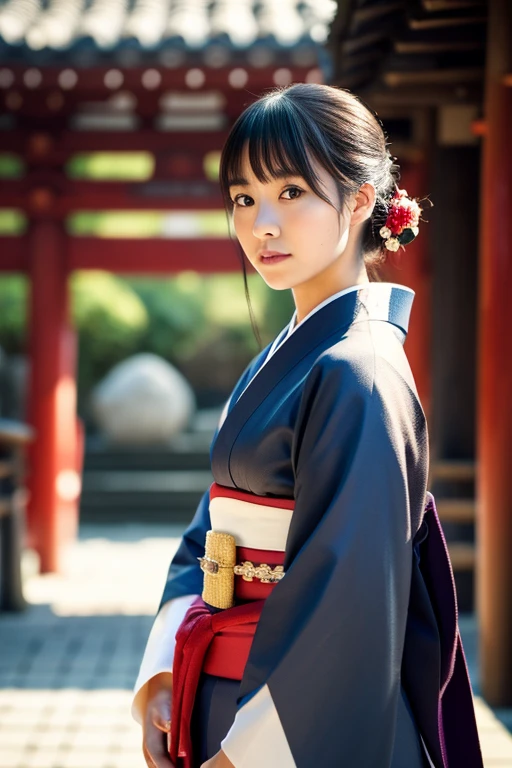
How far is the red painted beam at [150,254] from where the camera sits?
24.7 ft

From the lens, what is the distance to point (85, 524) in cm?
1115

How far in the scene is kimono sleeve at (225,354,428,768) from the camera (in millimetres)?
1419

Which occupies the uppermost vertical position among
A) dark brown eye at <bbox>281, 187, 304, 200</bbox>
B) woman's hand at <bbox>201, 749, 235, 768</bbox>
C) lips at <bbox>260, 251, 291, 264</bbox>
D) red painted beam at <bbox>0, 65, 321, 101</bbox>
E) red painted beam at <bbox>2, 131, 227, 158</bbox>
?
red painted beam at <bbox>0, 65, 321, 101</bbox>

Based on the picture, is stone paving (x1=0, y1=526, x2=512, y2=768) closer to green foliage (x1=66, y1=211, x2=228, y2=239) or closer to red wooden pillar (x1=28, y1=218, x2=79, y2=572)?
red wooden pillar (x1=28, y1=218, x2=79, y2=572)

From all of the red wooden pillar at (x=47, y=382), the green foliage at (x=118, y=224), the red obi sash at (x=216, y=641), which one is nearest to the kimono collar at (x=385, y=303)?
the red obi sash at (x=216, y=641)

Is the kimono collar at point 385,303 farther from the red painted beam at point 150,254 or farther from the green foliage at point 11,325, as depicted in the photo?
the green foliage at point 11,325

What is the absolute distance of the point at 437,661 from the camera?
5.23ft

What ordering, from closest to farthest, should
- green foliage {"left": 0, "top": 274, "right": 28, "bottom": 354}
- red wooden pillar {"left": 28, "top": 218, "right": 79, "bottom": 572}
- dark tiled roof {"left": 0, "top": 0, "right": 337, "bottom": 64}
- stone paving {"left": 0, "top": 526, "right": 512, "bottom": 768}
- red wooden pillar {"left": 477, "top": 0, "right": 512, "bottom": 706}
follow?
stone paving {"left": 0, "top": 526, "right": 512, "bottom": 768}, red wooden pillar {"left": 477, "top": 0, "right": 512, "bottom": 706}, dark tiled roof {"left": 0, "top": 0, "right": 337, "bottom": 64}, red wooden pillar {"left": 28, "top": 218, "right": 79, "bottom": 572}, green foliage {"left": 0, "top": 274, "right": 28, "bottom": 354}

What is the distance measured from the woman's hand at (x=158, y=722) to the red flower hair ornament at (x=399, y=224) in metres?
0.92

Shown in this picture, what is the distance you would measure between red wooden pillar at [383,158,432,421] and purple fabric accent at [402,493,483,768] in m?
4.30

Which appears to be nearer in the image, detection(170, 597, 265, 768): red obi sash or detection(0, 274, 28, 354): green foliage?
detection(170, 597, 265, 768): red obi sash

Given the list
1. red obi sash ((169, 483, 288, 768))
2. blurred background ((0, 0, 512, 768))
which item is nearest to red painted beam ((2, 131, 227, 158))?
blurred background ((0, 0, 512, 768))

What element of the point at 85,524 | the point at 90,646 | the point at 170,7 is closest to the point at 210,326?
the point at 85,524

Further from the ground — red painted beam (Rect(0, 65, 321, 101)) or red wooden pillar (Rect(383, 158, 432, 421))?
red painted beam (Rect(0, 65, 321, 101))
